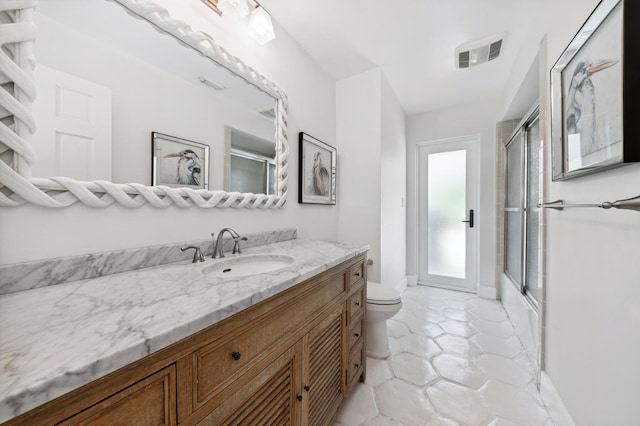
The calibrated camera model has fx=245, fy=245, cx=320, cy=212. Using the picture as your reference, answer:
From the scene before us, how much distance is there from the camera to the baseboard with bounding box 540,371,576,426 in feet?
3.75

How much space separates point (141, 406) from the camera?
17.9 inches

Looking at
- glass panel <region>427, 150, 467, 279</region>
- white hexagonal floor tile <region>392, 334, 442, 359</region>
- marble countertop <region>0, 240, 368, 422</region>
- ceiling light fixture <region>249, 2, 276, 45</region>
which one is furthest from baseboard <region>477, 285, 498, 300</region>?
ceiling light fixture <region>249, 2, 276, 45</region>

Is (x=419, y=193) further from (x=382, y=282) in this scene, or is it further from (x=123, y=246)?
(x=123, y=246)

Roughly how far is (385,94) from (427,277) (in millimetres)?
2469

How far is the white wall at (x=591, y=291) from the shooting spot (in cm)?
78

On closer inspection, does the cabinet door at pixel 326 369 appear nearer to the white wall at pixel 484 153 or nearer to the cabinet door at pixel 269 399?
the cabinet door at pixel 269 399

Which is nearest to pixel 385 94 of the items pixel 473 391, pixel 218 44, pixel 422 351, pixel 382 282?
pixel 218 44

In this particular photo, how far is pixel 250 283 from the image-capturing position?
0.76 m

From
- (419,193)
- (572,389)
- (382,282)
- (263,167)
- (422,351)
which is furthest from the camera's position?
(419,193)

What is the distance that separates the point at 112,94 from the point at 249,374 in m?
1.07

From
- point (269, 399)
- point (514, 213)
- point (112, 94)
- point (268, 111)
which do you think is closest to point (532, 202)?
point (514, 213)

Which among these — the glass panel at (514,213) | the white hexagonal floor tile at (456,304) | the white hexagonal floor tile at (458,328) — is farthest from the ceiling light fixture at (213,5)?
the white hexagonal floor tile at (456,304)

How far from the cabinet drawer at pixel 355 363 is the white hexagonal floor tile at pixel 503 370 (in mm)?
877

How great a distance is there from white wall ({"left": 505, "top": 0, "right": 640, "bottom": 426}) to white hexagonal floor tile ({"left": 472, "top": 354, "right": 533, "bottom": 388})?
0.82 feet
